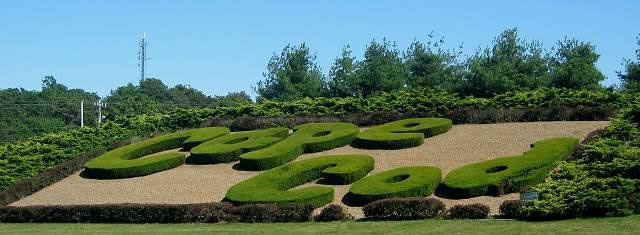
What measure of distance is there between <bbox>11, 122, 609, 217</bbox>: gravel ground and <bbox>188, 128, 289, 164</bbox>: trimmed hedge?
13.6 inches

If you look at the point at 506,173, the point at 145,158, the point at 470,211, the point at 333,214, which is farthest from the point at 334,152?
the point at 470,211

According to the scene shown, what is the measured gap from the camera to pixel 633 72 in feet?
146

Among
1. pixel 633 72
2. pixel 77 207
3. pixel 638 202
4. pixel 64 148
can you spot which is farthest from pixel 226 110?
pixel 638 202

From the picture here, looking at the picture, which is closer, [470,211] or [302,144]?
[470,211]

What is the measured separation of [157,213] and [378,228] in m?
7.63

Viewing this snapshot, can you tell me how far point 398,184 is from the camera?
25.9 metres

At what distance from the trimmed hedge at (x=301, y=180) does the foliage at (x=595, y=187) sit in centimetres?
707

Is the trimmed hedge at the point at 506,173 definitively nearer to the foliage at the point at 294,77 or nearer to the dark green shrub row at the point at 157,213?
the dark green shrub row at the point at 157,213

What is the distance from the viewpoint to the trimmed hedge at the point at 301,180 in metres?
26.0

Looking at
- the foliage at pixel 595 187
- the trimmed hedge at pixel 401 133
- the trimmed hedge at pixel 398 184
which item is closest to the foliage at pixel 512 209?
the foliage at pixel 595 187

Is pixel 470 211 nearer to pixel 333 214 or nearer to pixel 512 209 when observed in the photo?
pixel 512 209

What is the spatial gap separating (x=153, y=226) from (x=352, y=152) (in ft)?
30.0

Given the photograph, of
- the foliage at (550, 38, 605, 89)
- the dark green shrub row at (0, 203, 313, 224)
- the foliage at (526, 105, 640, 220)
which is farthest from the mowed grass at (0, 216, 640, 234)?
the foliage at (550, 38, 605, 89)

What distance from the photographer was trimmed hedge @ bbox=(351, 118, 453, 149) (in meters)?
30.9
